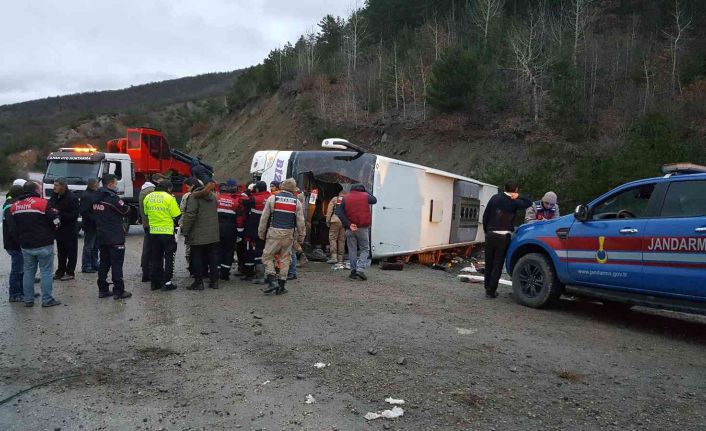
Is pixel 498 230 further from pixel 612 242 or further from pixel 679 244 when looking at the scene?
pixel 679 244

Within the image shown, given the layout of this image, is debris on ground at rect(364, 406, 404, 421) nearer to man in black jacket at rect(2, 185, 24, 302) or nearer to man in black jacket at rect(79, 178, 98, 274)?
man in black jacket at rect(2, 185, 24, 302)

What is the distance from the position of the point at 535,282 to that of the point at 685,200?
225cm

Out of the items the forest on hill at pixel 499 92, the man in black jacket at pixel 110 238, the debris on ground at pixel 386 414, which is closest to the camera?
the debris on ground at pixel 386 414

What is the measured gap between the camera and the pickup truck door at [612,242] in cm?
631

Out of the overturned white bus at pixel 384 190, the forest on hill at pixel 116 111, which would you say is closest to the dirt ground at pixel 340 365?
the overturned white bus at pixel 384 190

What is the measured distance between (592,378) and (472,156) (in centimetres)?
2177

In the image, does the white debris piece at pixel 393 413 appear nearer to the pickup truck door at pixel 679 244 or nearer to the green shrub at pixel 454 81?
the pickup truck door at pixel 679 244

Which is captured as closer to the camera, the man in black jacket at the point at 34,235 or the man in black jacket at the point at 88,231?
the man in black jacket at the point at 34,235

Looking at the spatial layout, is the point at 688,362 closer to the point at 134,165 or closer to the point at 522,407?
the point at 522,407

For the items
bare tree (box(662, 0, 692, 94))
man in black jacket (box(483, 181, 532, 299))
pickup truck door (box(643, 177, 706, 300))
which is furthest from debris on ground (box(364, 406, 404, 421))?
bare tree (box(662, 0, 692, 94))

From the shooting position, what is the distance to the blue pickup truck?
5805 millimetres

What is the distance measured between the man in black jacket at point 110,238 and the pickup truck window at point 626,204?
6.52m

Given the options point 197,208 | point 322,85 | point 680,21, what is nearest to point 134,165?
point 197,208

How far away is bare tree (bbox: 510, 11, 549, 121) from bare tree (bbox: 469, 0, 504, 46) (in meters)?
3.10
